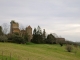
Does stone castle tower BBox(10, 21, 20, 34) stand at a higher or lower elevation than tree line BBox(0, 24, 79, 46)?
higher

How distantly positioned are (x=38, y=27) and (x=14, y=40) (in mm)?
29011

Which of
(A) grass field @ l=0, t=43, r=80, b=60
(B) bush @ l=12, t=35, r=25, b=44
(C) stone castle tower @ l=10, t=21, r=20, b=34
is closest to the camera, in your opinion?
(A) grass field @ l=0, t=43, r=80, b=60

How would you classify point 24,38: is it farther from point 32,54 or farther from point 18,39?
point 32,54

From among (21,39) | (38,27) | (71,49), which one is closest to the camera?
(71,49)

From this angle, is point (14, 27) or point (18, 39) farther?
point (14, 27)

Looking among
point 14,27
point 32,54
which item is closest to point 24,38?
point 14,27

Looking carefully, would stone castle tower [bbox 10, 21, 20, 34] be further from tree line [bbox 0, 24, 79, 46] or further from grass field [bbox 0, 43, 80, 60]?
grass field [bbox 0, 43, 80, 60]

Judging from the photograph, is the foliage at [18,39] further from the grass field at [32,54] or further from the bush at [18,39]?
the grass field at [32,54]

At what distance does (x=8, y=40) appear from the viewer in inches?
3059

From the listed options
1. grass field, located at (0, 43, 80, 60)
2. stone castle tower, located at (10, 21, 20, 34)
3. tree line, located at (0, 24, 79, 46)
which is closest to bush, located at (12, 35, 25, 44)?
tree line, located at (0, 24, 79, 46)

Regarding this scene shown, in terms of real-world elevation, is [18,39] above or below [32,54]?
above

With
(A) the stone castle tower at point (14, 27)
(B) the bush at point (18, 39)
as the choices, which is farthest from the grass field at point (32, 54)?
(A) the stone castle tower at point (14, 27)

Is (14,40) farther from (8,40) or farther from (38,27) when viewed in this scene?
(38,27)

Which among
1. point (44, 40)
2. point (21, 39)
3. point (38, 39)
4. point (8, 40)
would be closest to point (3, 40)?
point (8, 40)
